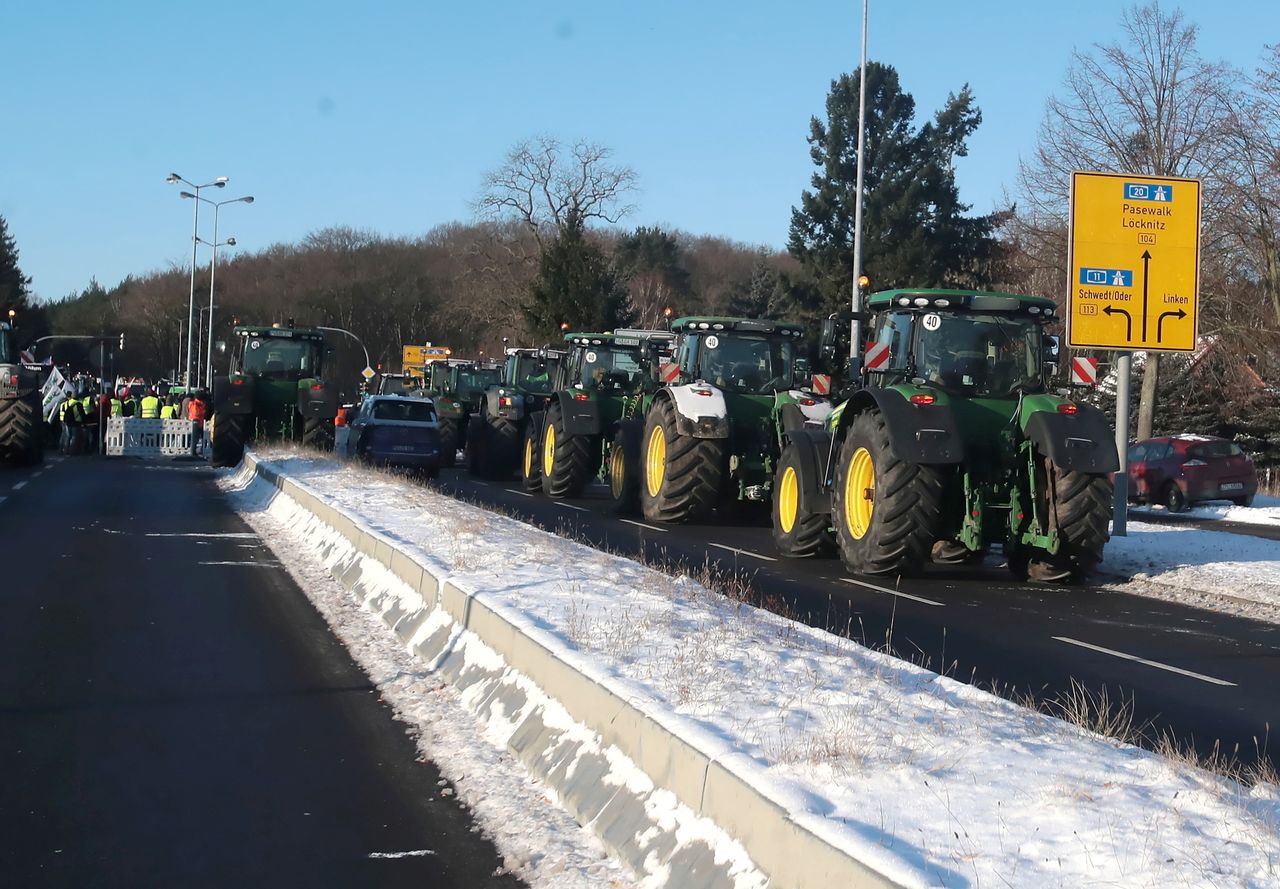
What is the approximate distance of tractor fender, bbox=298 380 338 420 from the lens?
30953 millimetres

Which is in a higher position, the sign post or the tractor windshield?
the sign post

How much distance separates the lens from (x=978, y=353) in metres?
15.0

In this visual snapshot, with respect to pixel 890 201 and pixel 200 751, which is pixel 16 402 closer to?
pixel 200 751

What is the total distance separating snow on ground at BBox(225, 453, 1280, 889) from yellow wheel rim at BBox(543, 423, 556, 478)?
14127 millimetres

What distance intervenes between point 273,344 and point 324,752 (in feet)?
86.7

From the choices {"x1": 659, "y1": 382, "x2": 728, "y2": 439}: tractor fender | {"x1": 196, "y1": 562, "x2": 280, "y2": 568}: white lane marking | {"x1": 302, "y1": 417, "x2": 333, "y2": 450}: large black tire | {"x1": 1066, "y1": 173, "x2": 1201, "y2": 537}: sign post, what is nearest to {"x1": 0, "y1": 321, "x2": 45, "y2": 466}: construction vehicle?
{"x1": 302, "y1": 417, "x2": 333, "y2": 450}: large black tire

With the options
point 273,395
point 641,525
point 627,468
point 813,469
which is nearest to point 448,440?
point 273,395

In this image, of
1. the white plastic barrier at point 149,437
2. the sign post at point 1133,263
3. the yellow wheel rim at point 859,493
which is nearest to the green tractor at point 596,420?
the yellow wheel rim at point 859,493

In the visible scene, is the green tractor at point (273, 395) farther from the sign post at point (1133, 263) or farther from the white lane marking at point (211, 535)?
the sign post at point (1133, 263)

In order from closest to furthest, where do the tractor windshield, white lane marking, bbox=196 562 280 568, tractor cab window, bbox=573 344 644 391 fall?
white lane marking, bbox=196 562 280 568
tractor cab window, bbox=573 344 644 391
the tractor windshield

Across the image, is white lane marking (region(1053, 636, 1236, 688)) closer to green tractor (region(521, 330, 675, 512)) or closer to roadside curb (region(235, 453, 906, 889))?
roadside curb (region(235, 453, 906, 889))

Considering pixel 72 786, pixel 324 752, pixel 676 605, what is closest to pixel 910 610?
pixel 676 605

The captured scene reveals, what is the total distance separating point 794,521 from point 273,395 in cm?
1852

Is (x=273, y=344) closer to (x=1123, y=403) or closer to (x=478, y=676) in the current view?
(x=1123, y=403)
